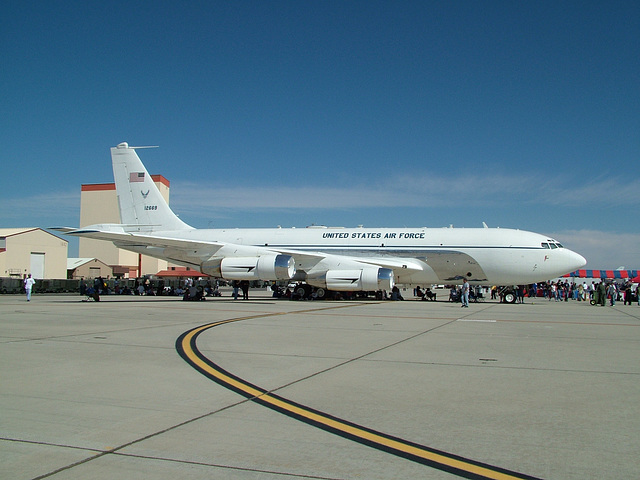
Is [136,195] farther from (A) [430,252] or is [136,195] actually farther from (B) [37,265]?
(B) [37,265]

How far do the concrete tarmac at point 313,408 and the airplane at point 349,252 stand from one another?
1786 cm

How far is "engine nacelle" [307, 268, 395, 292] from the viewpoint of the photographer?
2805 cm

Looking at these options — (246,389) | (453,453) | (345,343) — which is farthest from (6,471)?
(345,343)

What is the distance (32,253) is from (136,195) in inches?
1169

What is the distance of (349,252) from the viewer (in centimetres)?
3198

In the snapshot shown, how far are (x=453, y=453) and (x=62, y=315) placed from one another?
51.4ft

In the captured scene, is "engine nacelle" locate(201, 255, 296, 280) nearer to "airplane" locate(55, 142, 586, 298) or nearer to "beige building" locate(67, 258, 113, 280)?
"airplane" locate(55, 142, 586, 298)

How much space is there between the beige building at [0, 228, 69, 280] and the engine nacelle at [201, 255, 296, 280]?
34588 millimetres

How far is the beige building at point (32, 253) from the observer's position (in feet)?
177

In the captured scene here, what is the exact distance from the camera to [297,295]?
32.2 meters

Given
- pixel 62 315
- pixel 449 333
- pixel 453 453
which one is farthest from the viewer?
pixel 62 315

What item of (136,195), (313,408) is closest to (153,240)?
(136,195)

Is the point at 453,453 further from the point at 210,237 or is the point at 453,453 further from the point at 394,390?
the point at 210,237

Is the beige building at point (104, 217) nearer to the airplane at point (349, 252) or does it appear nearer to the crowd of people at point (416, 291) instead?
the crowd of people at point (416, 291)
